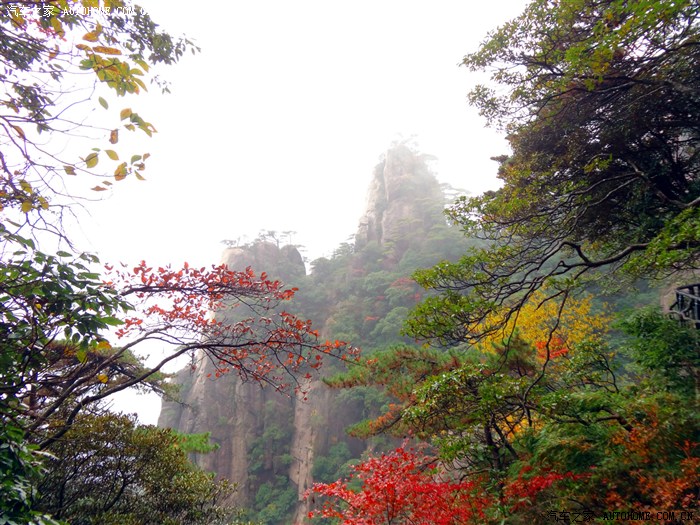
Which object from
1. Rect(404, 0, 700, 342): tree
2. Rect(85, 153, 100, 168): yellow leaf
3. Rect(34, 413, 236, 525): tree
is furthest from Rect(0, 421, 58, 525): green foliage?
Rect(404, 0, 700, 342): tree

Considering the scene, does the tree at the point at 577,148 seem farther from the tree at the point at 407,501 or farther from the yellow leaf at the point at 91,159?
the yellow leaf at the point at 91,159

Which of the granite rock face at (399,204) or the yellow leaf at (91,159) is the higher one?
the granite rock face at (399,204)

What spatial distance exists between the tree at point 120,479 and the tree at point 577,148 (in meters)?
3.74

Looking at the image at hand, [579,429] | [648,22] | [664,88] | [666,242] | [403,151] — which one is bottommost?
[579,429]

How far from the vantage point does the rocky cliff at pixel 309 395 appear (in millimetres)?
16547

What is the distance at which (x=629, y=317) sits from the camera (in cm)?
460

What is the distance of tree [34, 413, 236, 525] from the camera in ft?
12.7

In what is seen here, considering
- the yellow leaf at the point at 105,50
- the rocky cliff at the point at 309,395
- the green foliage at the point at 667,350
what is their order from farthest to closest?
the rocky cliff at the point at 309,395 < the green foliage at the point at 667,350 < the yellow leaf at the point at 105,50

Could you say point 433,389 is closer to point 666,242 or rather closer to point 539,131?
point 666,242

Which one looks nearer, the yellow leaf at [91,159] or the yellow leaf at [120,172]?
the yellow leaf at [91,159]

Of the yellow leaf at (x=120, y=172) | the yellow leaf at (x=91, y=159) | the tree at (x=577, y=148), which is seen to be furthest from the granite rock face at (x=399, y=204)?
the yellow leaf at (x=91, y=159)

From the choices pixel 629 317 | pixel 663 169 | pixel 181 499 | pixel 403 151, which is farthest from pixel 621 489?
pixel 403 151

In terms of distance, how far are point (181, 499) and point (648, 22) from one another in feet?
24.3

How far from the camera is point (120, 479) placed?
4328mm
